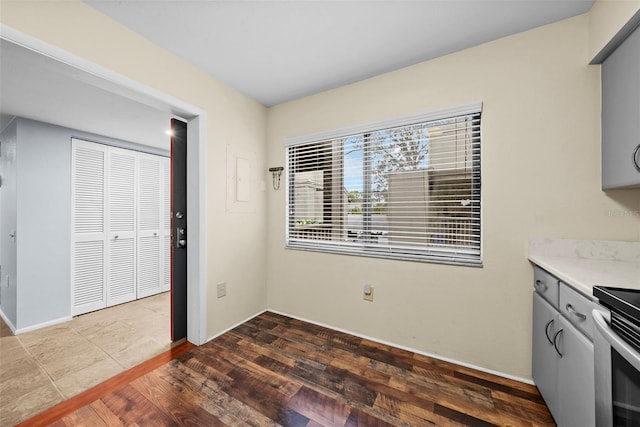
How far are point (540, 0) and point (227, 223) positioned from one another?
2.80 metres

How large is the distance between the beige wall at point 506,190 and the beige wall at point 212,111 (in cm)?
118

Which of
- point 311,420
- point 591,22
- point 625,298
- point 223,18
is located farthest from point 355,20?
point 311,420

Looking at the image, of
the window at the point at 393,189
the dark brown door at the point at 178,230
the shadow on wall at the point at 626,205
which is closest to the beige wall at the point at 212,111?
the dark brown door at the point at 178,230

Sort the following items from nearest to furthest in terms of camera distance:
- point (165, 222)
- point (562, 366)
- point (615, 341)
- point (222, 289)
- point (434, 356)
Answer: point (615, 341) → point (562, 366) → point (434, 356) → point (222, 289) → point (165, 222)

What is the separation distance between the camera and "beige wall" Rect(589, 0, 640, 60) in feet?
3.93

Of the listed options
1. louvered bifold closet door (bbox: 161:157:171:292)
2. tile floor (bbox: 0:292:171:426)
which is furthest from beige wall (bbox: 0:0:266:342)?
louvered bifold closet door (bbox: 161:157:171:292)

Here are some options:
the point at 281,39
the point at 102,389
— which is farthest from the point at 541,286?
the point at 102,389

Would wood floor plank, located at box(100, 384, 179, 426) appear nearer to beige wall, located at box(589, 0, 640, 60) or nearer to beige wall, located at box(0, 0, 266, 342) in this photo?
beige wall, located at box(0, 0, 266, 342)

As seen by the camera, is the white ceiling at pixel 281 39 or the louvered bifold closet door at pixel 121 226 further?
the louvered bifold closet door at pixel 121 226

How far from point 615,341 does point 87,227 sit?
4531 millimetres

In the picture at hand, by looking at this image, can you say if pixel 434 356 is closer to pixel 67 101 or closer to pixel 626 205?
pixel 626 205

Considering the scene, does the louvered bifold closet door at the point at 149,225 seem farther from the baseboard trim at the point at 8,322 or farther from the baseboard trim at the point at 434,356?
the baseboard trim at the point at 434,356

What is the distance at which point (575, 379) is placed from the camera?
3.58ft

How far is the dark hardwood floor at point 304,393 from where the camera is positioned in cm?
143
